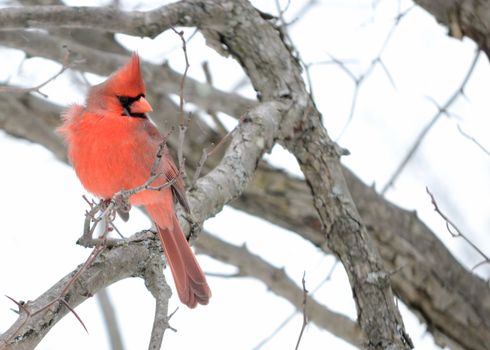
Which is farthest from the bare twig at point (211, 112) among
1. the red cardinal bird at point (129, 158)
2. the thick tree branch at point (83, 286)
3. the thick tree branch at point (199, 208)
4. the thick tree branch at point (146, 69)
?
the thick tree branch at point (83, 286)

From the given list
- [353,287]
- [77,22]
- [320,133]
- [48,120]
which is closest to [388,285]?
[353,287]

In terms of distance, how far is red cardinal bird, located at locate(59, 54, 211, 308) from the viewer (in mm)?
3131

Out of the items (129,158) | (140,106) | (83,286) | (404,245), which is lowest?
(83,286)

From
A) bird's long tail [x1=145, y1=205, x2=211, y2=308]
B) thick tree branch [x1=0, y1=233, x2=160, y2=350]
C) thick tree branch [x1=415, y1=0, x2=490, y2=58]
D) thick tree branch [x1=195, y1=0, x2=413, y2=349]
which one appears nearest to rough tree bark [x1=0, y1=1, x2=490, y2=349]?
thick tree branch [x1=195, y1=0, x2=413, y2=349]

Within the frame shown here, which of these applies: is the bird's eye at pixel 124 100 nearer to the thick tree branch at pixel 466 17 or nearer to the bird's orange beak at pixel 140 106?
the bird's orange beak at pixel 140 106

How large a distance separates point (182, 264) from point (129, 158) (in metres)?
0.39

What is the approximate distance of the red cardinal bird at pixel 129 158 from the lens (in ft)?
10.3

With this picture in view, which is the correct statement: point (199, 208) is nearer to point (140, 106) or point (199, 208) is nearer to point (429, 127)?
point (140, 106)

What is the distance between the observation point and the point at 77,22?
310 centimetres

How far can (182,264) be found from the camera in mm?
3156

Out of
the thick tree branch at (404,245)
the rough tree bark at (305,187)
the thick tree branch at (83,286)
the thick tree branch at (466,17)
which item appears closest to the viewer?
the thick tree branch at (83,286)

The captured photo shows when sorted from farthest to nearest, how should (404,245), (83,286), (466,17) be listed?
1. (404,245)
2. (466,17)
3. (83,286)

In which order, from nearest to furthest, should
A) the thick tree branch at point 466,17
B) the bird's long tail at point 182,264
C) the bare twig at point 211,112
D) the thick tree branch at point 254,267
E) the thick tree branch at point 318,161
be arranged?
1. the bird's long tail at point 182,264
2. the thick tree branch at point 318,161
3. the thick tree branch at point 466,17
4. the bare twig at point 211,112
5. the thick tree branch at point 254,267

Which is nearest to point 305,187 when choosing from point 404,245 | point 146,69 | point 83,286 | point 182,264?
point 404,245
